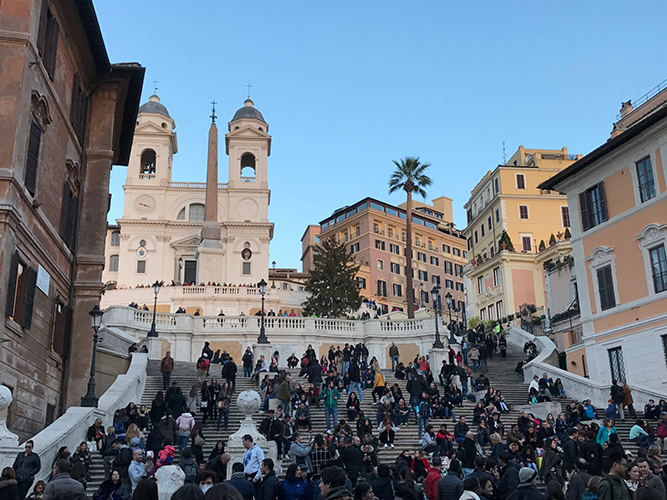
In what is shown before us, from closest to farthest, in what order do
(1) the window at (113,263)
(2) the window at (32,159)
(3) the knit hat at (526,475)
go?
1. (3) the knit hat at (526,475)
2. (2) the window at (32,159)
3. (1) the window at (113,263)

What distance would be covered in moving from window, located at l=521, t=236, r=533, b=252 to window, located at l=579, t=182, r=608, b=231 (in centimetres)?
2623

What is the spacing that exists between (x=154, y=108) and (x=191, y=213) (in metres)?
13.3

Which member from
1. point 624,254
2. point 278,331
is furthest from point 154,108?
point 624,254

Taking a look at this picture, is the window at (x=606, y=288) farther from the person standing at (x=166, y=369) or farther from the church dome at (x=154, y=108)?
the church dome at (x=154, y=108)

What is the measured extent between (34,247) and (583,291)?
72.0 ft

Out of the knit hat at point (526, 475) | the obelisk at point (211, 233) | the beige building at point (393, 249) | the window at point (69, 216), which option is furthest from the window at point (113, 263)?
the knit hat at point (526, 475)

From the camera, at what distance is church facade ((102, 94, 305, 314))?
241ft

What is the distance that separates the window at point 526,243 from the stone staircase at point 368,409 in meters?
23.8

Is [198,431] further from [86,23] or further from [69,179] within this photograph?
[86,23]

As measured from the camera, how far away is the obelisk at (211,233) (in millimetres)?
66625

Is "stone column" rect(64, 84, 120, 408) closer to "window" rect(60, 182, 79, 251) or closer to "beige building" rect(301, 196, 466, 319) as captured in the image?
"window" rect(60, 182, 79, 251)

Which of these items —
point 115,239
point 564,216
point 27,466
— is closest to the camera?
point 27,466

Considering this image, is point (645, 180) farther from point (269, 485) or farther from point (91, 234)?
point (269, 485)

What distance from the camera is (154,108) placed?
8181cm
